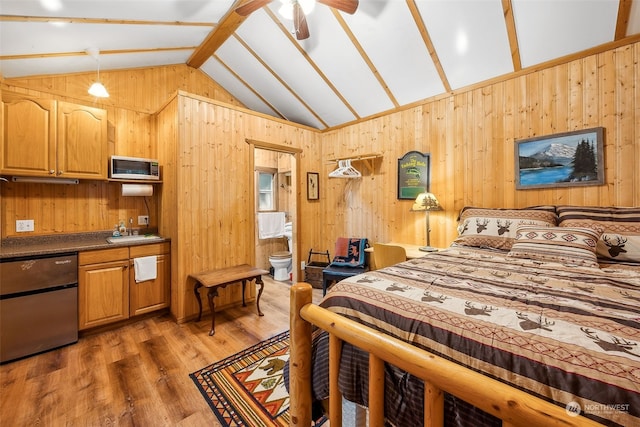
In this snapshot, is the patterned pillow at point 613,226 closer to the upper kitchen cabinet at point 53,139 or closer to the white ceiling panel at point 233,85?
the white ceiling panel at point 233,85

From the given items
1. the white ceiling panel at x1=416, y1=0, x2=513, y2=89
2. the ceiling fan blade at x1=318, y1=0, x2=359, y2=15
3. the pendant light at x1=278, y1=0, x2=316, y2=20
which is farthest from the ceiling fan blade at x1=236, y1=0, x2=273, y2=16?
the white ceiling panel at x1=416, y1=0, x2=513, y2=89

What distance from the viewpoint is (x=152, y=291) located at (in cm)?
284

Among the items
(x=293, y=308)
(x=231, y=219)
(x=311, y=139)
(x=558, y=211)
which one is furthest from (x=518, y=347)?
(x=311, y=139)

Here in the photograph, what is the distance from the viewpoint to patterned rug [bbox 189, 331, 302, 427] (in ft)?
5.25

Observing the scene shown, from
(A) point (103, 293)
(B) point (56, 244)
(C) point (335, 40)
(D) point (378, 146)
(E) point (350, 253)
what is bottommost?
(A) point (103, 293)

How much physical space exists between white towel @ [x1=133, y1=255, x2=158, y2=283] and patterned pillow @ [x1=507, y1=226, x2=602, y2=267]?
3.34 metres

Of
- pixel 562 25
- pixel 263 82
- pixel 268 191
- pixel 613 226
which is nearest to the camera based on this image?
pixel 613 226

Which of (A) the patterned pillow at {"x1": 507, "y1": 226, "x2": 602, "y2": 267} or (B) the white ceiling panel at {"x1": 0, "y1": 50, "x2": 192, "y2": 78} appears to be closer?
(A) the patterned pillow at {"x1": 507, "y1": 226, "x2": 602, "y2": 267}

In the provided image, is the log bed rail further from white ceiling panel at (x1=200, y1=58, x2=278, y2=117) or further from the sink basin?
white ceiling panel at (x1=200, y1=58, x2=278, y2=117)

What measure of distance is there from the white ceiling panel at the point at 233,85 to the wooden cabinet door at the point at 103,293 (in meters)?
2.73

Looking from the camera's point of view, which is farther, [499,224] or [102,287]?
[102,287]

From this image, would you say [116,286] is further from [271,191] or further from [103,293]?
[271,191]

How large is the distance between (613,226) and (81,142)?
4.66 metres

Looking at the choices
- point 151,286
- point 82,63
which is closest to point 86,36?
point 82,63
